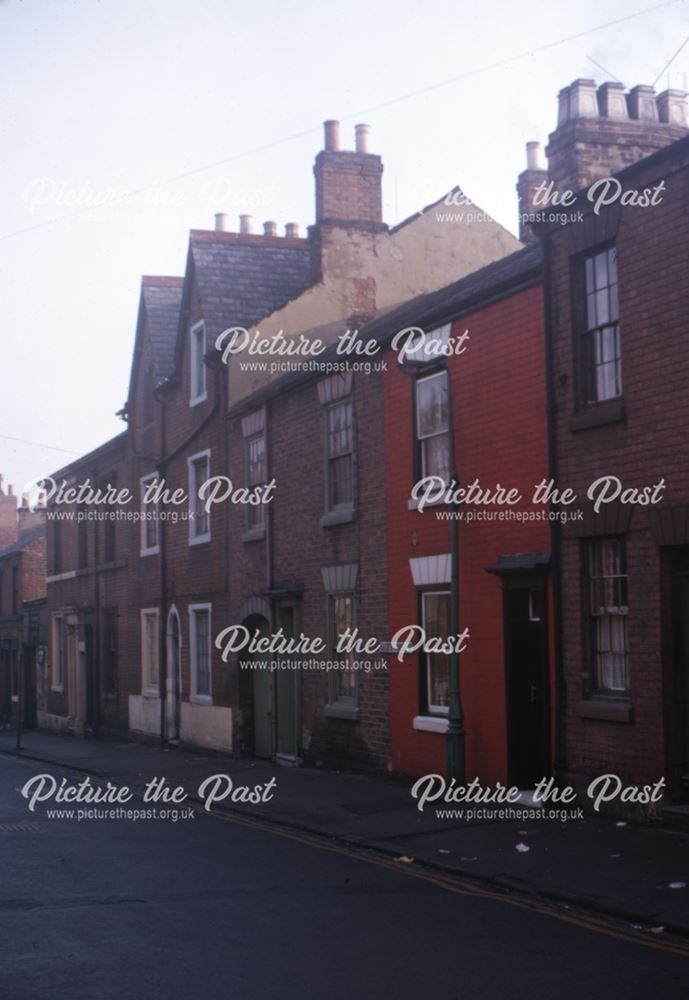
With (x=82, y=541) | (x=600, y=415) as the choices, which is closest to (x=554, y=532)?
(x=600, y=415)

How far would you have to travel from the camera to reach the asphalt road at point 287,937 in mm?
7254

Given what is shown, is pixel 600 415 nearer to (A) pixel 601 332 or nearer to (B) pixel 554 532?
(A) pixel 601 332

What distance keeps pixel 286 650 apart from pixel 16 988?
14844 mm

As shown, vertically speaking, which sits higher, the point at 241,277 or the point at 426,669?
the point at 241,277

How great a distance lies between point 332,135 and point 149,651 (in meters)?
13.1

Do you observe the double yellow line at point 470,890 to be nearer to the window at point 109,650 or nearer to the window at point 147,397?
the window at point 147,397

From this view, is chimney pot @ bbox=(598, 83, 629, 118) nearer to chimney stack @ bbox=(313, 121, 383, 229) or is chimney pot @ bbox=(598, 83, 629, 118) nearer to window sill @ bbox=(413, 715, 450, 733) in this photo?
window sill @ bbox=(413, 715, 450, 733)

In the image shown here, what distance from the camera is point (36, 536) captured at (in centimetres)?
4825

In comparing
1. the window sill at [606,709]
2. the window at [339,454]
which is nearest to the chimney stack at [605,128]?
the window at [339,454]

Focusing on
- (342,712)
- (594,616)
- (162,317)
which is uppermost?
(162,317)

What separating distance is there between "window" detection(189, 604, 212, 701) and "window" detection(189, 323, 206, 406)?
176 inches

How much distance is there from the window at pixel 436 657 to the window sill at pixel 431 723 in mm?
138

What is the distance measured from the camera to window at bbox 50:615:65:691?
1594 inches

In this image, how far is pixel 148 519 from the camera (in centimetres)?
3089
